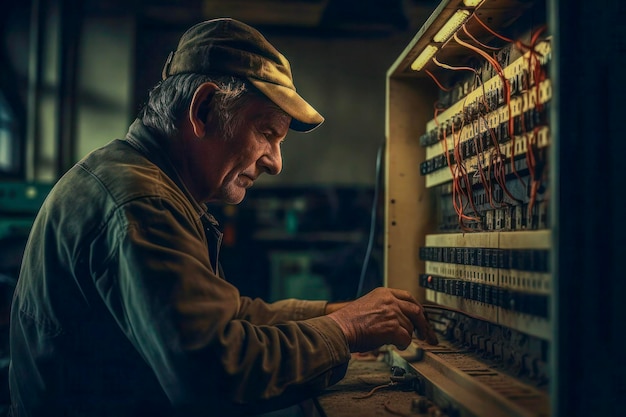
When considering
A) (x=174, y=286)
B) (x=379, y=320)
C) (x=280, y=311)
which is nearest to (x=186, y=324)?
(x=174, y=286)

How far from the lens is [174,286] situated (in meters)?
1.29

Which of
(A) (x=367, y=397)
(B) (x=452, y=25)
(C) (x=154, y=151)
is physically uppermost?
(B) (x=452, y=25)

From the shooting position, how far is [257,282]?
22.0 feet

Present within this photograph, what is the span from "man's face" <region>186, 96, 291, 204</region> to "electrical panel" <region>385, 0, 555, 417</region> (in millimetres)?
544

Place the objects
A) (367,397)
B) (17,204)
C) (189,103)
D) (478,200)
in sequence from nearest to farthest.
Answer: (367,397), (189,103), (478,200), (17,204)

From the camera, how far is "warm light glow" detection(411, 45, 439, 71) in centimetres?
197

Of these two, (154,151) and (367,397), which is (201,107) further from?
(367,397)

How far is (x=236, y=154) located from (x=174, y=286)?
593mm

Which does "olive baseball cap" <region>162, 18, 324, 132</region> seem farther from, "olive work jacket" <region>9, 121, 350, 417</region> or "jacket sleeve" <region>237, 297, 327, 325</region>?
"jacket sleeve" <region>237, 297, 327, 325</region>

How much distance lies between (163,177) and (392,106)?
107 centimetres

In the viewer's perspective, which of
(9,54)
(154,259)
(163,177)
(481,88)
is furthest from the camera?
(9,54)

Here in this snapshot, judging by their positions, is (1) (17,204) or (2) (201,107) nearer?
(2) (201,107)
